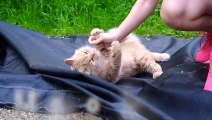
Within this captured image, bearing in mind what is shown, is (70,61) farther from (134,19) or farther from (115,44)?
(134,19)

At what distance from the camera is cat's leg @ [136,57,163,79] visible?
2.54 metres

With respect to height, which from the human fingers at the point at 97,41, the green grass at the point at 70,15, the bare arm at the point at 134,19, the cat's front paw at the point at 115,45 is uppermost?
the green grass at the point at 70,15

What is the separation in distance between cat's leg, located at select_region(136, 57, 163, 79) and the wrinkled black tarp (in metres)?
0.04

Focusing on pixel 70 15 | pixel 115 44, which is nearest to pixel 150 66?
pixel 115 44

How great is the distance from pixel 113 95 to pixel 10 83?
582 millimetres

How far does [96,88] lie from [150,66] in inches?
20.6

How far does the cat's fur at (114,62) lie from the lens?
247 cm

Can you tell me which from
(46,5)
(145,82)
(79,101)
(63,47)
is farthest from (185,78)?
(46,5)

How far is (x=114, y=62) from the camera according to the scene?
2.46 m

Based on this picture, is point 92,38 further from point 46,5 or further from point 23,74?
point 46,5

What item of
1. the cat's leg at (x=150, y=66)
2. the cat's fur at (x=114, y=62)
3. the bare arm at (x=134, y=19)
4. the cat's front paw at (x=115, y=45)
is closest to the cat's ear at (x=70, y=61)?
the cat's fur at (x=114, y=62)

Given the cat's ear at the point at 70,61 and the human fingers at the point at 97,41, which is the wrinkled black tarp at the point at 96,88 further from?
the human fingers at the point at 97,41

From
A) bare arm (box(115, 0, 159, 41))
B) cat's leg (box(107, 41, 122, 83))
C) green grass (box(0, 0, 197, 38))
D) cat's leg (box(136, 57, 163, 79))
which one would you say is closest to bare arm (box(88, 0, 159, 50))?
bare arm (box(115, 0, 159, 41))

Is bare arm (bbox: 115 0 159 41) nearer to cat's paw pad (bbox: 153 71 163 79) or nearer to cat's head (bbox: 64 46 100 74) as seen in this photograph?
cat's head (bbox: 64 46 100 74)
